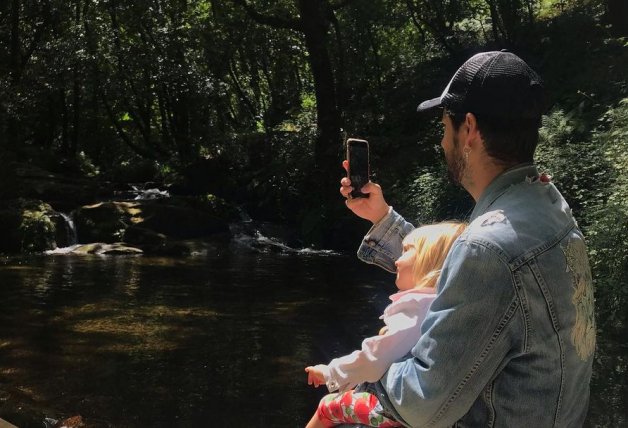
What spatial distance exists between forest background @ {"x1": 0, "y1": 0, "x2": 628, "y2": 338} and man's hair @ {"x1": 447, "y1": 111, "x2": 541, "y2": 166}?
8.80m

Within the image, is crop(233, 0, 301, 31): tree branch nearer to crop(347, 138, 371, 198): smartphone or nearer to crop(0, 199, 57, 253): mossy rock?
crop(0, 199, 57, 253): mossy rock

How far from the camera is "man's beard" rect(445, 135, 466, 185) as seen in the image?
172 centimetres

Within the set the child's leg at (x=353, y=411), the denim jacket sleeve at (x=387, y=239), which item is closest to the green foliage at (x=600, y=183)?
the denim jacket sleeve at (x=387, y=239)

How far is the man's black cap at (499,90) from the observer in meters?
1.60

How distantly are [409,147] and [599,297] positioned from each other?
918 cm

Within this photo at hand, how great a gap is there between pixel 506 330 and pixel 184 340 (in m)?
6.62

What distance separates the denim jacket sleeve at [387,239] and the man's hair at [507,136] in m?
0.96

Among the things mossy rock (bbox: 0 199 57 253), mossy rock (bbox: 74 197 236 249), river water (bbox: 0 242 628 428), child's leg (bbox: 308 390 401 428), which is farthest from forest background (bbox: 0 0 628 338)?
child's leg (bbox: 308 390 401 428)

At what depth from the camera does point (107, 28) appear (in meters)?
20.6

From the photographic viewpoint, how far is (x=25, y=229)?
48.9 ft

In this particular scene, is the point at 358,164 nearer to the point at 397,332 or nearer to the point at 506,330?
the point at 397,332

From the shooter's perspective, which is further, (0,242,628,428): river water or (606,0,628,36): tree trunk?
(606,0,628,36): tree trunk

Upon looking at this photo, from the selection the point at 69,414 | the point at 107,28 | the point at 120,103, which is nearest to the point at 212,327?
the point at 69,414

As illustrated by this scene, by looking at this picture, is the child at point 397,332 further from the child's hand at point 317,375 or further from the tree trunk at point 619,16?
the tree trunk at point 619,16
